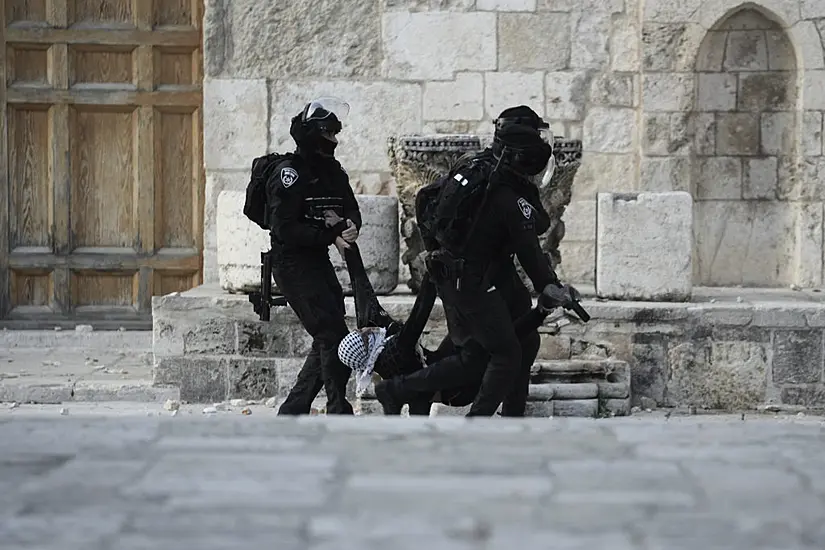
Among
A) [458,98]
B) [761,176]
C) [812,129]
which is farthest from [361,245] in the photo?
[812,129]

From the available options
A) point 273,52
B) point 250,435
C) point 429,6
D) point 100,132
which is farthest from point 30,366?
point 250,435

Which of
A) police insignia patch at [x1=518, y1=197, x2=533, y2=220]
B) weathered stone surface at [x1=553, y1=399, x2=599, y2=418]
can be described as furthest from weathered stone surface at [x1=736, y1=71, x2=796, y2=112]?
police insignia patch at [x1=518, y1=197, x2=533, y2=220]

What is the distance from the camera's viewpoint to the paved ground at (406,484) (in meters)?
2.32

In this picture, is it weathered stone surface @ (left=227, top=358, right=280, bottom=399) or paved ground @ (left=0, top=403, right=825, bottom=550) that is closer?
paved ground @ (left=0, top=403, right=825, bottom=550)

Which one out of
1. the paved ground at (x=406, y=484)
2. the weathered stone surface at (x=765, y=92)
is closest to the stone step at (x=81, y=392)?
the paved ground at (x=406, y=484)

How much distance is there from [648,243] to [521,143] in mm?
2162

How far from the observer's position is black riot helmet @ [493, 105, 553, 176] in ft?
18.7

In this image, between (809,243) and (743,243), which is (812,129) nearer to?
(809,243)

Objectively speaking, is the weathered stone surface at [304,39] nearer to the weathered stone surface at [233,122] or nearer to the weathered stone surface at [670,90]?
the weathered stone surface at [233,122]

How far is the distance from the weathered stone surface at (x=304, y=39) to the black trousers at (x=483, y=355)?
363 centimetres

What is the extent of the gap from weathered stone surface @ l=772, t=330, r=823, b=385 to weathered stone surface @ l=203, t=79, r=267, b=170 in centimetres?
378

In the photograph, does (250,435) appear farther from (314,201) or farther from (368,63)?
(368,63)

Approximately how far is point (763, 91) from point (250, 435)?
22.3ft

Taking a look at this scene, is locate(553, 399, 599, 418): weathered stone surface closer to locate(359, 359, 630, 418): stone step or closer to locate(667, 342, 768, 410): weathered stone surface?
locate(359, 359, 630, 418): stone step
